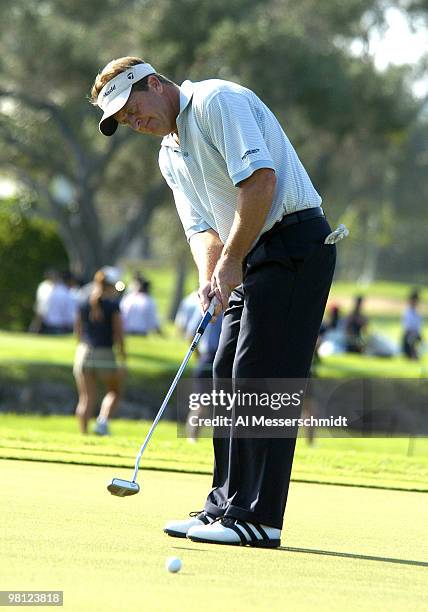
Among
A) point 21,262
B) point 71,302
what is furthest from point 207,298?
point 21,262

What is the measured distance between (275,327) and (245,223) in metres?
0.48

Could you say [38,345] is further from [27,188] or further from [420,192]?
[420,192]

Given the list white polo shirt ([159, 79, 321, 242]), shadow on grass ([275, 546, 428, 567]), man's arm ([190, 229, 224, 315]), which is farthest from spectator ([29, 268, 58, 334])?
shadow on grass ([275, 546, 428, 567])

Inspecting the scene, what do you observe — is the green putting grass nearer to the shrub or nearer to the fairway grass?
the fairway grass

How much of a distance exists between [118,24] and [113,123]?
3102 cm

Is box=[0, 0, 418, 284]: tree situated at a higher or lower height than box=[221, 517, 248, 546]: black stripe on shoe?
higher

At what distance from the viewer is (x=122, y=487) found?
16.7 feet

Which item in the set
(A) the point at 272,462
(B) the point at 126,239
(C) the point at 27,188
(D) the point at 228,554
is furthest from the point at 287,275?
(C) the point at 27,188

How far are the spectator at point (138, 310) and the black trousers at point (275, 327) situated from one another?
1971cm

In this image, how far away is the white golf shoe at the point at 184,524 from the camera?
495cm

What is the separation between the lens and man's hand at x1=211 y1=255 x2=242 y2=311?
5.16 m

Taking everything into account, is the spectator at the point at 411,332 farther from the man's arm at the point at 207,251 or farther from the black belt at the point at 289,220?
the black belt at the point at 289,220

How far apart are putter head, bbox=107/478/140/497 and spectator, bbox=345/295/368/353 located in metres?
26.0

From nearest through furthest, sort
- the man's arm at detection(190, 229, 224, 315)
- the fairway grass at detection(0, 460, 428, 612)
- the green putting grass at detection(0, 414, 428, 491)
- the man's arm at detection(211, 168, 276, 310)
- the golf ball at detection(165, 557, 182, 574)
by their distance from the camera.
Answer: the fairway grass at detection(0, 460, 428, 612) → the golf ball at detection(165, 557, 182, 574) → the man's arm at detection(211, 168, 276, 310) → the man's arm at detection(190, 229, 224, 315) → the green putting grass at detection(0, 414, 428, 491)
